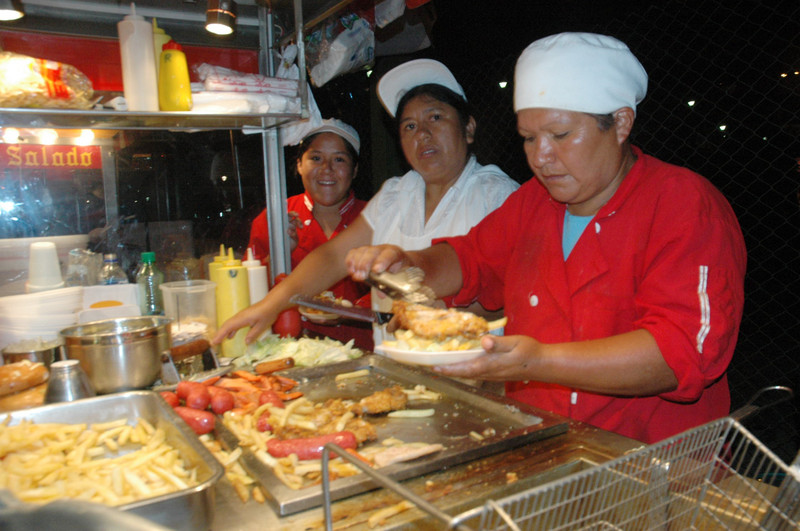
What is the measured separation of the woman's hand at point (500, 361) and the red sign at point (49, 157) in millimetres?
3187

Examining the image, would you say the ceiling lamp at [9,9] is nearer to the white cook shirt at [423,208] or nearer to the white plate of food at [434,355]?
the white cook shirt at [423,208]

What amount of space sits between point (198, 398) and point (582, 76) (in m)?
1.90

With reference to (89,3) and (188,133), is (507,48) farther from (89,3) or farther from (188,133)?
(89,3)

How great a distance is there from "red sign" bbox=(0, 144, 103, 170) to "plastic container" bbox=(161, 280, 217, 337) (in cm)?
132

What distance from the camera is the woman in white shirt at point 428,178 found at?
129 inches

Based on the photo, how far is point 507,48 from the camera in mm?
5199

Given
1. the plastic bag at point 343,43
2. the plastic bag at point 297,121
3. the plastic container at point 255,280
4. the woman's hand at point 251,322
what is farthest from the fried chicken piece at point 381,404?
the plastic bag at point 343,43

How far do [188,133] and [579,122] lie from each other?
3089mm

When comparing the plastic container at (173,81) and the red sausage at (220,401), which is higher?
the plastic container at (173,81)

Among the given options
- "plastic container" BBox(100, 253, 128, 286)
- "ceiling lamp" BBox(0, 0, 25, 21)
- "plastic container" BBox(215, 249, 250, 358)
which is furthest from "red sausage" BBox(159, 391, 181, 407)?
"ceiling lamp" BBox(0, 0, 25, 21)

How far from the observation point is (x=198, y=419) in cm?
196

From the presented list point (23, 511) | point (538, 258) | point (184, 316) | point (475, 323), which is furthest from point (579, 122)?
point (184, 316)

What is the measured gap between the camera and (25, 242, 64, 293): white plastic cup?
2865 mm

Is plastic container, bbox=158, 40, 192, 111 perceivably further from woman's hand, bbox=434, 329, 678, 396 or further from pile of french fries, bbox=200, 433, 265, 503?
woman's hand, bbox=434, 329, 678, 396
